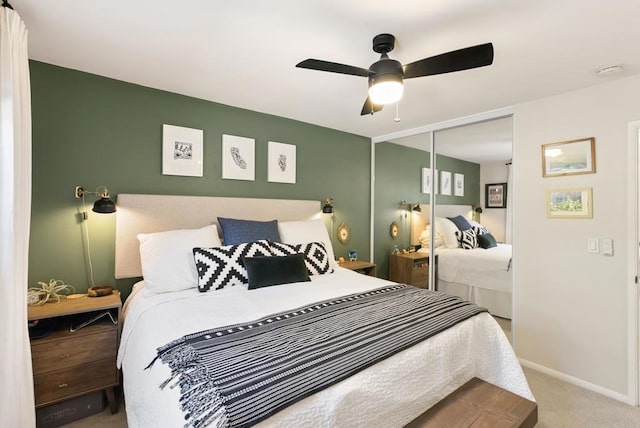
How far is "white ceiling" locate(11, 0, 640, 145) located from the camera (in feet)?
5.09

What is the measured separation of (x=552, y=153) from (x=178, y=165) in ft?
10.7

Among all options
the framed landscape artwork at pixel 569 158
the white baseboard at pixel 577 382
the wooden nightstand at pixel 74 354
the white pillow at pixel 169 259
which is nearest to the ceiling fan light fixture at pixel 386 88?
the white pillow at pixel 169 259

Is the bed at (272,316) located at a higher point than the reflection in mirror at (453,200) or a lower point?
lower

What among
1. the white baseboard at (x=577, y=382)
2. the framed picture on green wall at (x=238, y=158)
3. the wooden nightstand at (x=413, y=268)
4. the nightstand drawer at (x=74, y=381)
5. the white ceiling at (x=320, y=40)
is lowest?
the white baseboard at (x=577, y=382)

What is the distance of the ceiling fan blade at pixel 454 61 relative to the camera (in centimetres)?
147

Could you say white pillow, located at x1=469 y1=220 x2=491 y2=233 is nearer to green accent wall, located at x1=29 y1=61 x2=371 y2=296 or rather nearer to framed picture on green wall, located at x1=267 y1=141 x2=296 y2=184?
framed picture on green wall, located at x1=267 y1=141 x2=296 y2=184

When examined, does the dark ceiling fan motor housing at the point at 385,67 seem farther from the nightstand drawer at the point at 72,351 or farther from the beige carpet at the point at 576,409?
the beige carpet at the point at 576,409

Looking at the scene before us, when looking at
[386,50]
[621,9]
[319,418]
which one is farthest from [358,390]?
[621,9]

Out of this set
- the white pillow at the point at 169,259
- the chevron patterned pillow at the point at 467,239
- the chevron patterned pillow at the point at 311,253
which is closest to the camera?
the white pillow at the point at 169,259

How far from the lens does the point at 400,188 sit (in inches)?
155

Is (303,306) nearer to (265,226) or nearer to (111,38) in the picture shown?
(265,226)

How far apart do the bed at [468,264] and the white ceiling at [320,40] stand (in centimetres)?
138

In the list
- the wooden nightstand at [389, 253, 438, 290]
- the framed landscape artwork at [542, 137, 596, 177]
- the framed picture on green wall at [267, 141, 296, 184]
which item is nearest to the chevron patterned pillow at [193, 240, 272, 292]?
the framed picture on green wall at [267, 141, 296, 184]

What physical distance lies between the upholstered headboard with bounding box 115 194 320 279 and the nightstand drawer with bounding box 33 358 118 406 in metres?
0.71
